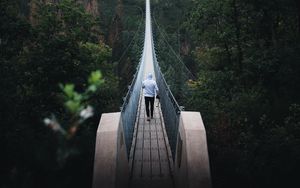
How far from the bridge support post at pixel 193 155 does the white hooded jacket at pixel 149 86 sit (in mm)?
2744

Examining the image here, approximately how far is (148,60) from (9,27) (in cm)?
1331

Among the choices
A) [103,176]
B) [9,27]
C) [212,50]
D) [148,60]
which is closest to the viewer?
[103,176]

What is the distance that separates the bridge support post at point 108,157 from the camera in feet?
13.9

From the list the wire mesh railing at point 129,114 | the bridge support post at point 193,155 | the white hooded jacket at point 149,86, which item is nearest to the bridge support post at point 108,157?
the wire mesh railing at point 129,114

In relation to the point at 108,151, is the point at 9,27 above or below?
above

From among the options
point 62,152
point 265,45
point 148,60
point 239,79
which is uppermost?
point 62,152

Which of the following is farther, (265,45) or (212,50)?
(212,50)

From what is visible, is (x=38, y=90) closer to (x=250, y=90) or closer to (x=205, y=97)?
(x=250, y=90)

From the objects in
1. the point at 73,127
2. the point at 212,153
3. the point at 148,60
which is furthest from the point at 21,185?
the point at 148,60

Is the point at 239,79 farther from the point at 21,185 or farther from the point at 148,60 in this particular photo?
the point at 148,60

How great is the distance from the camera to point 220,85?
10.4m

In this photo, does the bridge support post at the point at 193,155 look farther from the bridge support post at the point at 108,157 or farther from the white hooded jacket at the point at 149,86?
the white hooded jacket at the point at 149,86

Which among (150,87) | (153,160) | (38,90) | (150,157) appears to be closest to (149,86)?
(150,87)

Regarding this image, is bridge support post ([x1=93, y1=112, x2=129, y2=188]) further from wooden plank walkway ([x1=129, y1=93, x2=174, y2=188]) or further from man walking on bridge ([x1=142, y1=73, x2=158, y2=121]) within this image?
man walking on bridge ([x1=142, y1=73, x2=158, y2=121])
